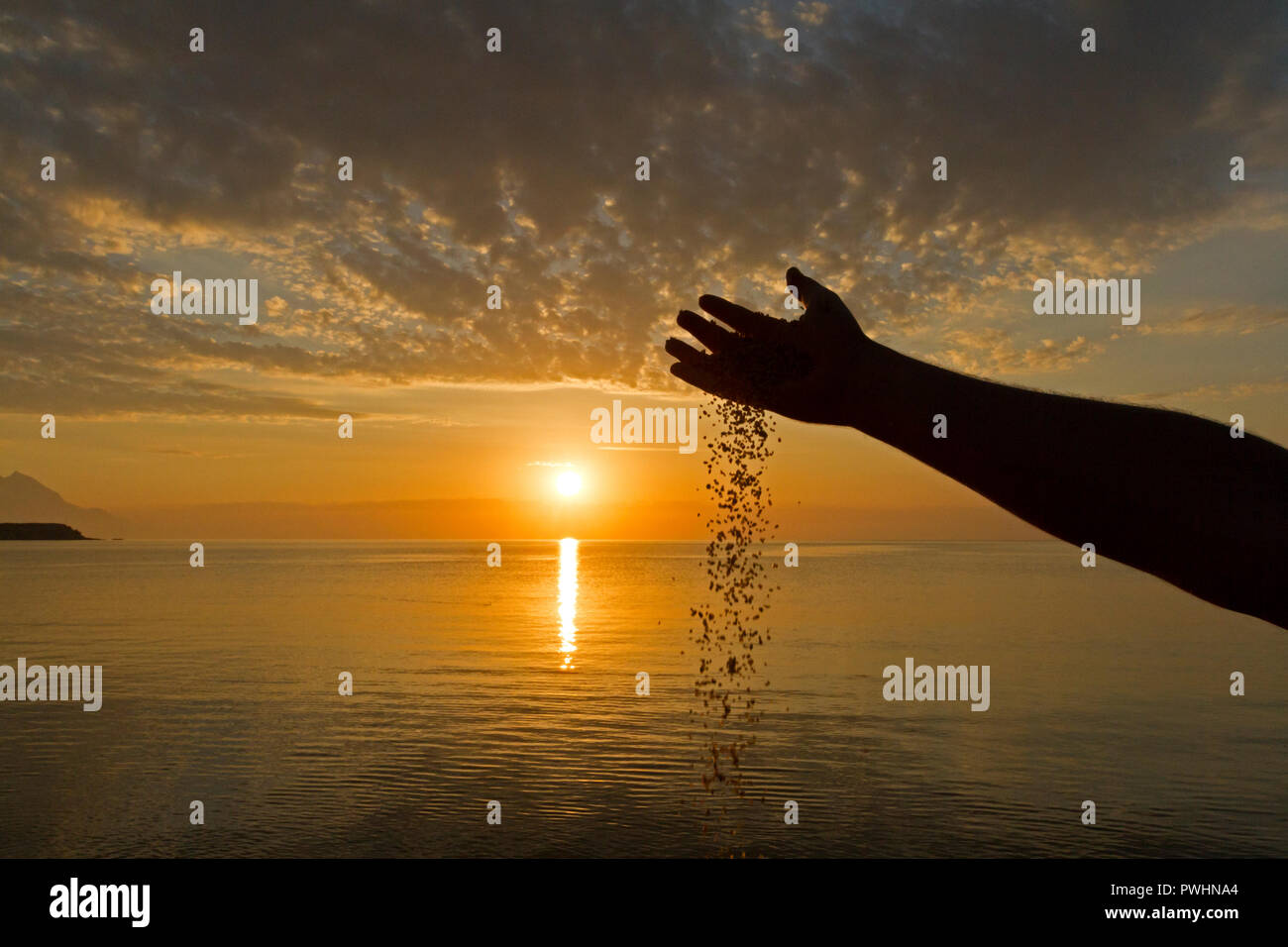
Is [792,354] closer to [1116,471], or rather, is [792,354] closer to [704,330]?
[704,330]

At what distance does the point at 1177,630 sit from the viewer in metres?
32.7

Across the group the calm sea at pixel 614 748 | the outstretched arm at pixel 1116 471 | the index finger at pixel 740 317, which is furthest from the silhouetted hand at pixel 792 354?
the calm sea at pixel 614 748

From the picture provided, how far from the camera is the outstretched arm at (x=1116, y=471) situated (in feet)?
4.69

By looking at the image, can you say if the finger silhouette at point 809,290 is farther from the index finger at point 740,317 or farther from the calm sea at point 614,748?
the calm sea at point 614,748

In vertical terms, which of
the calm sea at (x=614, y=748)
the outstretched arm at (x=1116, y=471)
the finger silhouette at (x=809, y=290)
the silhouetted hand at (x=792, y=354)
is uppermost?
the finger silhouette at (x=809, y=290)

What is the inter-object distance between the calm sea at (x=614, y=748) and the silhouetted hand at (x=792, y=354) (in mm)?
9028

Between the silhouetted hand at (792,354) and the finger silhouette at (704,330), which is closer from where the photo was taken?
the silhouetted hand at (792,354)

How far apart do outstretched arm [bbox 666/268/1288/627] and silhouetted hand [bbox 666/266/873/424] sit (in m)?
0.11

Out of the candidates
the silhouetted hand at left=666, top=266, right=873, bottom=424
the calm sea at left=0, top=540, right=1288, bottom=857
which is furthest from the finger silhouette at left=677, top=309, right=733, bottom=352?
the calm sea at left=0, top=540, right=1288, bottom=857

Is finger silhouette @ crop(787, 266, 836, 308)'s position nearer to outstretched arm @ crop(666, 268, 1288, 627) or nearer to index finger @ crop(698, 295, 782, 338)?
index finger @ crop(698, 295, 782, 338)

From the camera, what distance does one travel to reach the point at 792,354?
225 centimetres

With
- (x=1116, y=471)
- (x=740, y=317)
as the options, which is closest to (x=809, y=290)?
(x=740, y=317)

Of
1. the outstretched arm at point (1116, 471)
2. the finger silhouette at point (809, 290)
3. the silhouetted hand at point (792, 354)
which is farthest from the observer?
the finger silhouette at point (809, 290)
